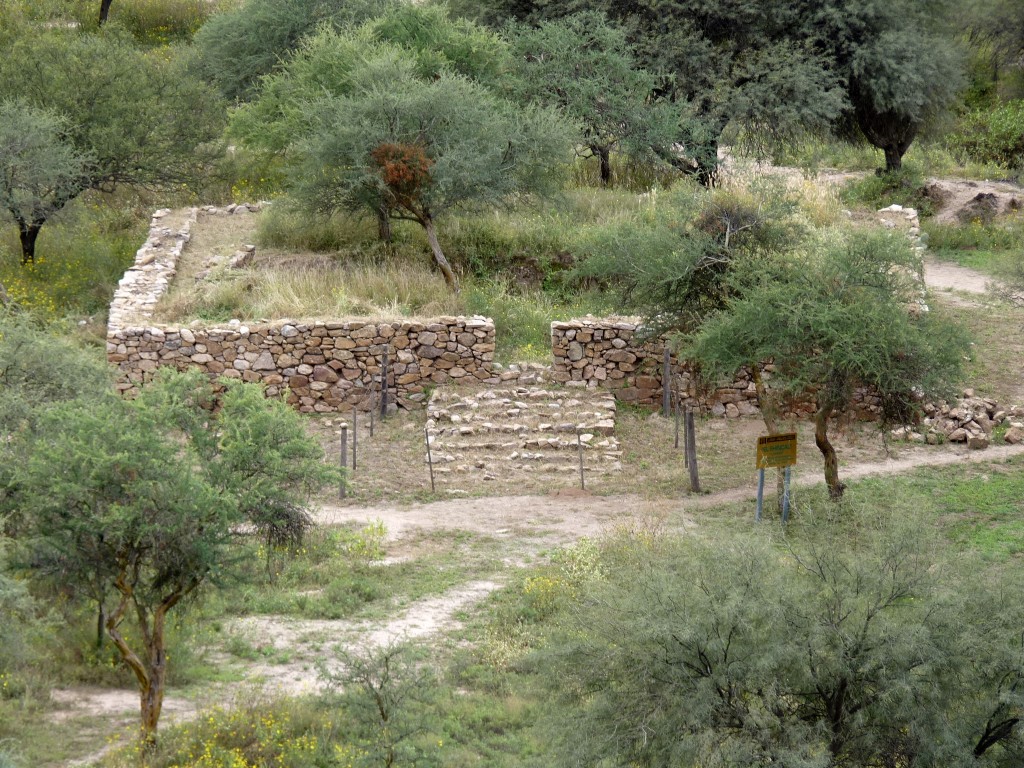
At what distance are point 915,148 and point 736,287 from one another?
22638 mm

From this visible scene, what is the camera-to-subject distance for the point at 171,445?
11273 mm

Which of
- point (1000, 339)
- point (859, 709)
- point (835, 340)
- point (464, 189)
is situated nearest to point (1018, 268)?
point (1000, 339)

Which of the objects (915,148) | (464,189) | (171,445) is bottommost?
(915,148)

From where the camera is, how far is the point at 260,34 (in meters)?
32.2

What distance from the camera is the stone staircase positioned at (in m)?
18.9

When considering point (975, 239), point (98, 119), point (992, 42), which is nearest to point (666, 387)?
point (975, 239)

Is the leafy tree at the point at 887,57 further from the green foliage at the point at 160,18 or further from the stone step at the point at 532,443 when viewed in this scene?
the green foliage at the point at 160,18

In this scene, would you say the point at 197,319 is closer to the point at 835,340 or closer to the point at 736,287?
the point at 736,287

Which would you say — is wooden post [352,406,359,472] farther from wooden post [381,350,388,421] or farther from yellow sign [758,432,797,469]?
yellow sign [758,432,797,469]

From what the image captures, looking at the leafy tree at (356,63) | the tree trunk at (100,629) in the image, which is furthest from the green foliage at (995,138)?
the tree trunk at (100,629)

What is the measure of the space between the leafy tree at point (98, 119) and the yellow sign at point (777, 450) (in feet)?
45.4

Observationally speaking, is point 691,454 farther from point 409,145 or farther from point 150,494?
point 150,494

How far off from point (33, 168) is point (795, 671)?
1808 centimetres

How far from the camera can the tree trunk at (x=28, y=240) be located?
2503cm
